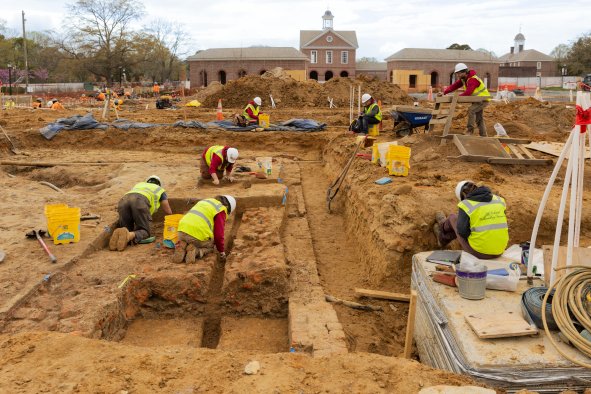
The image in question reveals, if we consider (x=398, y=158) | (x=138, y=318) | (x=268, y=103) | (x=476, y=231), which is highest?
(x=268, y=103)

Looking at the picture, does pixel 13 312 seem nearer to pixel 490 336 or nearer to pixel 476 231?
pixel 490 336

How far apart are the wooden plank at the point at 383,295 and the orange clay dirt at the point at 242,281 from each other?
0.10m

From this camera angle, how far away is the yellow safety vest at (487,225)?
5633mm

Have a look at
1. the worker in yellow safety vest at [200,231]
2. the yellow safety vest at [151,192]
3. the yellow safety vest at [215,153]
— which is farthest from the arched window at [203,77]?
the worker in yellow safety vest at [200,231]

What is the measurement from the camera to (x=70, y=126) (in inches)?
647

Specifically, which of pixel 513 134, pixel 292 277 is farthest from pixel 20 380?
pixel 513 134

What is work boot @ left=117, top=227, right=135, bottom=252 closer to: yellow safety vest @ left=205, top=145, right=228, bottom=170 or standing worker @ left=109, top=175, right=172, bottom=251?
standing worker @ left=109, top=175, right=172, bottom=251

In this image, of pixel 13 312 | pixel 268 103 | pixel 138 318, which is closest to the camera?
pixel 13 312

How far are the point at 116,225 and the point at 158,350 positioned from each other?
14.7 ft

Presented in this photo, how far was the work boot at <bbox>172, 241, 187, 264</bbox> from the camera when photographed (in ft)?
21.9

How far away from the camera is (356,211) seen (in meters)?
8.64

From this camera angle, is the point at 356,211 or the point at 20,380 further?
the point at 356,211

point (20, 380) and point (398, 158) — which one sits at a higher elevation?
point (398, 158)

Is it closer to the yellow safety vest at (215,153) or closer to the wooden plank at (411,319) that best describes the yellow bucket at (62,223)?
the yellow safety vest at (215,153)
